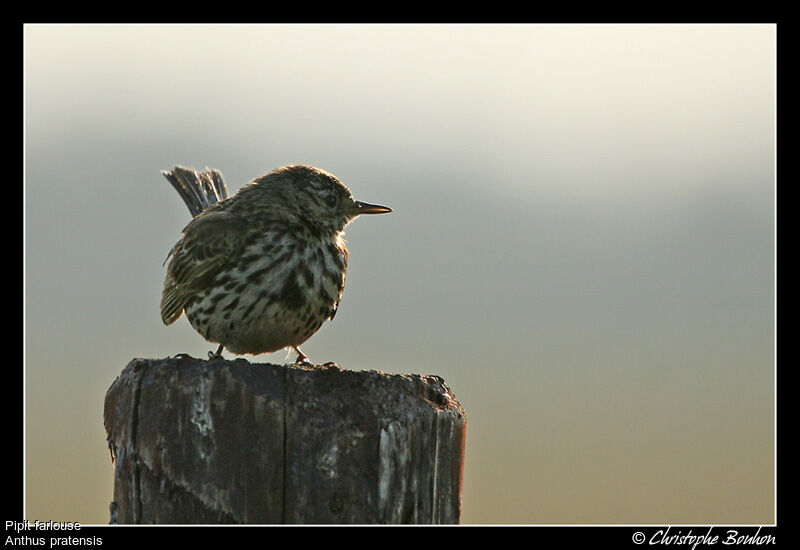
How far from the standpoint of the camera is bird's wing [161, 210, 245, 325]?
6.04 metres

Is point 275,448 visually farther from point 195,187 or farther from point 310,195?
point 195,187

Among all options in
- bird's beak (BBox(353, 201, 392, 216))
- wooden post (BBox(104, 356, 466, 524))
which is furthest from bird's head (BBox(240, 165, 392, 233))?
wooden post (BBox(104, 356, 466, 524))

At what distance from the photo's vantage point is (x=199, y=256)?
6.19m

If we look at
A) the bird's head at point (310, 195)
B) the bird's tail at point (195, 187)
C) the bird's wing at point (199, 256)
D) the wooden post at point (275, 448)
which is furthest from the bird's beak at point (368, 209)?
the wooden post at point (275, 448)

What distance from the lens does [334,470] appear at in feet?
12.1

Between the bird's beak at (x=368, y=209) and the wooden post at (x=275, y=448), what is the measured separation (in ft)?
9.12

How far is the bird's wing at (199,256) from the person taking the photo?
6043 mm

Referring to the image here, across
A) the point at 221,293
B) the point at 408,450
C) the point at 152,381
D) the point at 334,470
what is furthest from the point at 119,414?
the point at 221,293

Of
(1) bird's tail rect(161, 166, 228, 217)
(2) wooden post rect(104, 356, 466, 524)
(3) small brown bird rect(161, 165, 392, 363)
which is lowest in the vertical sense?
(2) wooden post rect(104, 356, 466, 524)

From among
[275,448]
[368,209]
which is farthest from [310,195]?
[275,448]

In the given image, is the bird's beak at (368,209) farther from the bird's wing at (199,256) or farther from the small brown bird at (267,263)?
the bird's wing at (199,256)

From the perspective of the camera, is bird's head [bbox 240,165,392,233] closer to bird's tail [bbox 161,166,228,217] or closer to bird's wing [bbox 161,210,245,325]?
bird's wing [bbox 161,210,245,325]

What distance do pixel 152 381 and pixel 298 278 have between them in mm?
2151

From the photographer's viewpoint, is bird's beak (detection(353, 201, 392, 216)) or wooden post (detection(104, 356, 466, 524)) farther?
bird's beak (detection(353, 201, 392, 216))
